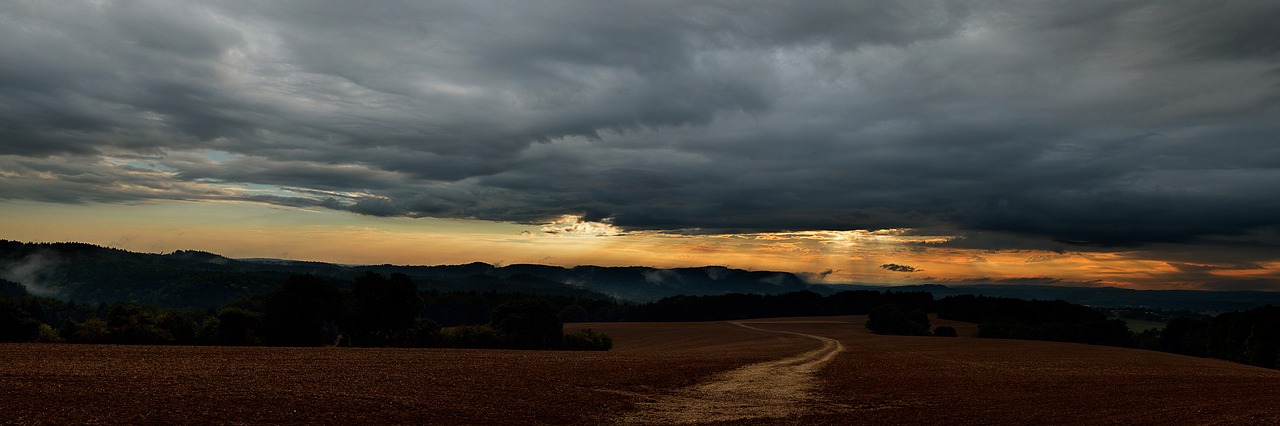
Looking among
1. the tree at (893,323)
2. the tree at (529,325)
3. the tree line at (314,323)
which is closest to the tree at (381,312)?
the tree line at (314,323)

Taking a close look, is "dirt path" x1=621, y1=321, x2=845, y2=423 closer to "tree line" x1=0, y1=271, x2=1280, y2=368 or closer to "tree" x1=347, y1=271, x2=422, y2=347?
"tree line" x1=0, y1=271, x2=1280, y2=368

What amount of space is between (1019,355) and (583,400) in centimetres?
5909

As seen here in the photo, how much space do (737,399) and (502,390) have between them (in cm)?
1086

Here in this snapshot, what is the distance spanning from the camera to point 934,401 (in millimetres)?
33844

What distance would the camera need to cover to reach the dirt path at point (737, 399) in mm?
28734

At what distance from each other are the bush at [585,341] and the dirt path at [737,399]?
41.6 metres

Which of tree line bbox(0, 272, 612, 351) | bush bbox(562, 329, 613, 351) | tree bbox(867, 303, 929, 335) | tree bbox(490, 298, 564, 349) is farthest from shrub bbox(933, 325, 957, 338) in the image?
tree bbox(490, 298, 564, 349)

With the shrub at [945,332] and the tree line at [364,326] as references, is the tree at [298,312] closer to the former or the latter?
the tree line at [364,326]

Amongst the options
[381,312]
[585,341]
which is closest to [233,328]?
[381,312]

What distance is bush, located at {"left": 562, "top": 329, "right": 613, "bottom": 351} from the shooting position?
88.6 metres

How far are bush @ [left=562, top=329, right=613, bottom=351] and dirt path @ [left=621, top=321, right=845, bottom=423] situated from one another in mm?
41630

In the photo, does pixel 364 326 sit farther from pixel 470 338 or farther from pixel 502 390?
pixel 502 390

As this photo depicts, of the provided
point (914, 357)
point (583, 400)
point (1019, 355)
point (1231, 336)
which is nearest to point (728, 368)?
point (583, 400)

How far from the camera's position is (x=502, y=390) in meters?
32.3
